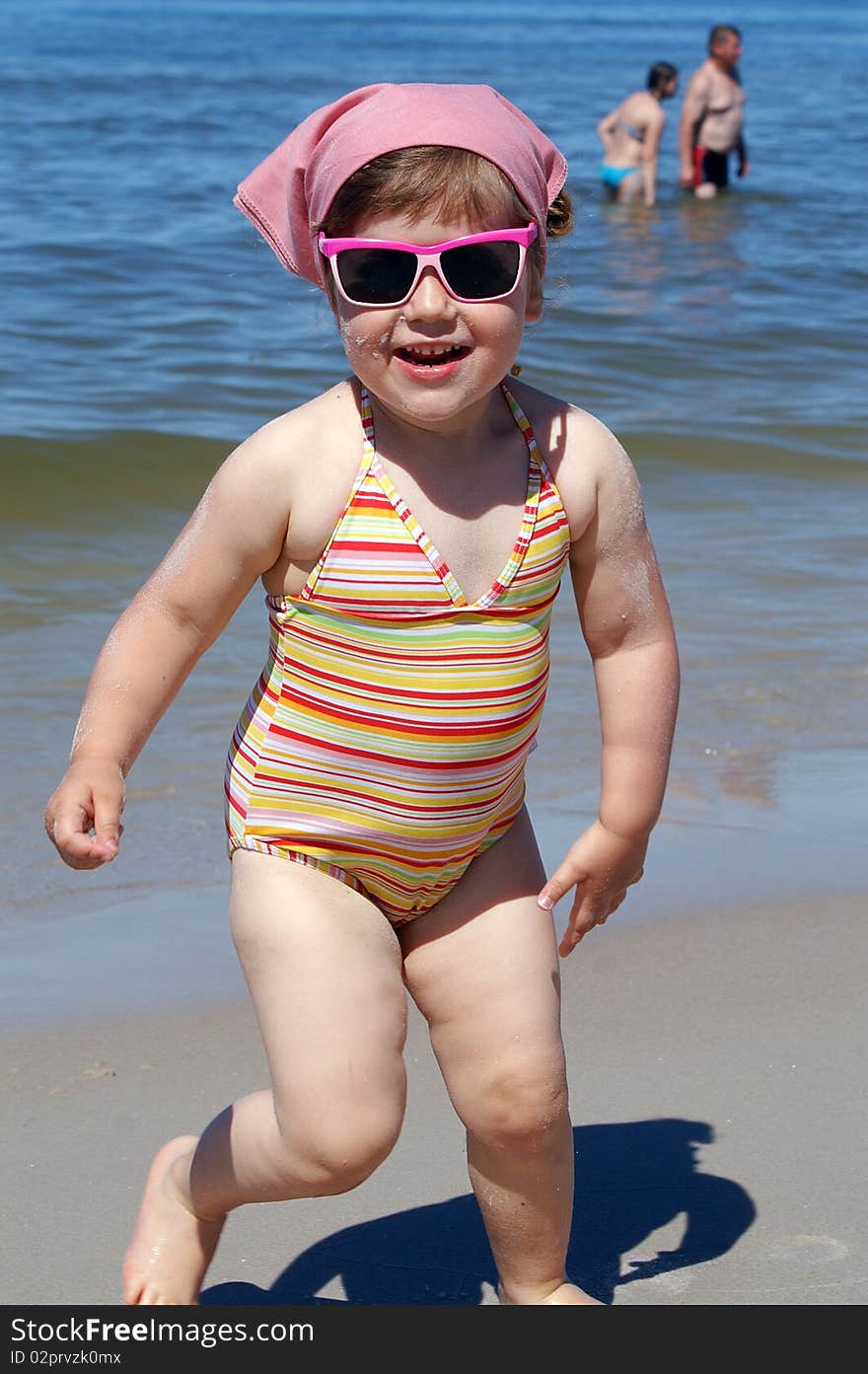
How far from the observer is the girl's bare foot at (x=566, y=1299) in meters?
2.35

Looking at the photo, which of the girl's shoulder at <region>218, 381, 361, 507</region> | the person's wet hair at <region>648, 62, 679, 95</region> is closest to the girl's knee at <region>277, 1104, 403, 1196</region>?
the girl's shoulder at <region>218, 381, 361, 507</region>

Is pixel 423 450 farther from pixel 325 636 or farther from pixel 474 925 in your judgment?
pixel 474 925

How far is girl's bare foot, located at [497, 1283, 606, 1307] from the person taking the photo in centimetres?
235

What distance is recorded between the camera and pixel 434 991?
7.73 feet

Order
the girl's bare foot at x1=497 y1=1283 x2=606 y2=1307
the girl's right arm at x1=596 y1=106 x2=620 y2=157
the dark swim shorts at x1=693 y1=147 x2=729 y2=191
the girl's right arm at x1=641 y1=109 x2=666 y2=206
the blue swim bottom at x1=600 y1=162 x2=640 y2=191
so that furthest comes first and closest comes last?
1. the dark swim shorts at x1=693 y1=147 x2=729 y2=191
2. the girl's right arm at x1=596 y1=106 x2=620 y2=157
3. the blue swim bottom at x1=600 y1=162 x2=640 y2=191
4. the girl's right arm at x1=641 y1=109 x2=666 y2=206
5. the girl's bare foot at x1=497 y1=1283 x2=606 y2=1307

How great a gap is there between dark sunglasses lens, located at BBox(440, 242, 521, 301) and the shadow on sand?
1362 mm

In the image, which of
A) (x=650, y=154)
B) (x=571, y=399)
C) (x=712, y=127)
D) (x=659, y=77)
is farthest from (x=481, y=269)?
(x=712, y=127)

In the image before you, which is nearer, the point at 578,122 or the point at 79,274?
the point at 79,274

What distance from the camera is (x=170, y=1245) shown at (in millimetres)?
2320

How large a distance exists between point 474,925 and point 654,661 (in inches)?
17.5

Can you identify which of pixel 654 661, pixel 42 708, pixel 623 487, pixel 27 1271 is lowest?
pixel 42 708

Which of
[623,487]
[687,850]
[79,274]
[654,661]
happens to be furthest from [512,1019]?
[79,274]

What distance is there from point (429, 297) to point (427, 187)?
138mm

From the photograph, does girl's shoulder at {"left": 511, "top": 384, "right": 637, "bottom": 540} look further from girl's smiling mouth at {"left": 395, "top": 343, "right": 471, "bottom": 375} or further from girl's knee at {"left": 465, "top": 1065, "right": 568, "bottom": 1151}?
girl's knee at {"left": 465, "top": 1065, "right": 568, "bottom": 1151}
